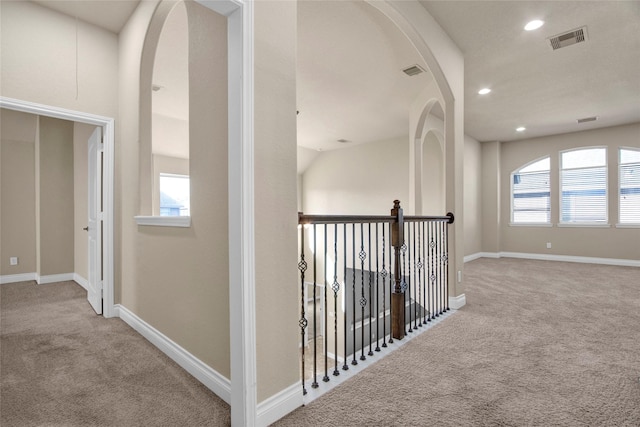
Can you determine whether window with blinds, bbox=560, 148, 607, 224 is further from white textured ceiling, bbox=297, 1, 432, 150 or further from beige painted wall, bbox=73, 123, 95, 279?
beige painted wall, bbox=73, 123, 95, 279

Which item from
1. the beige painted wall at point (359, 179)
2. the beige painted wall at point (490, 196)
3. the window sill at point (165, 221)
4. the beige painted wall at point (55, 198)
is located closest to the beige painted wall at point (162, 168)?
the beige painted wall at point (55, 198)

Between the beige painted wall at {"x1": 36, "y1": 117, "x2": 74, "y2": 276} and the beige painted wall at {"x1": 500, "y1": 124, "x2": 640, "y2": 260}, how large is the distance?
8913 millimetres

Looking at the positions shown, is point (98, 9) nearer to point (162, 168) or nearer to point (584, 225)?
point (162, 168)

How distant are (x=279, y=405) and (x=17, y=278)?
5.63 metres

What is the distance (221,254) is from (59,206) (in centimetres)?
481

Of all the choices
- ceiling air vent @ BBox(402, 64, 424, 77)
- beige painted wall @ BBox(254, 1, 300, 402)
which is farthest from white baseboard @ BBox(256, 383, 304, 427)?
ceiling air vent @ BBox(402, 64, 424, 77)

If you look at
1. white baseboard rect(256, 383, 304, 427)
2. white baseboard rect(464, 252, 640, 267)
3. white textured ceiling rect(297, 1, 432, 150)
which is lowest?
white baseboard rect(464, 252, 640, 267)

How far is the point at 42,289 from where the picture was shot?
4.33m

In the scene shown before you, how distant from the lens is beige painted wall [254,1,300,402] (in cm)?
150

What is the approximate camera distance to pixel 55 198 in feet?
16.0

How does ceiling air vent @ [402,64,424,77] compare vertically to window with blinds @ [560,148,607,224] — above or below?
above

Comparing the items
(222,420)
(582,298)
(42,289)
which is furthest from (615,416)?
(42,289)

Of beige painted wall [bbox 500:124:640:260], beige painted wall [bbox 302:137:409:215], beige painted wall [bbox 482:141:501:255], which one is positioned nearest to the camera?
beige painted wall [bbox 500:124:640:260]

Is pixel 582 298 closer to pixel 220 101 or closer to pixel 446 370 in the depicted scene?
pixel 446 370
